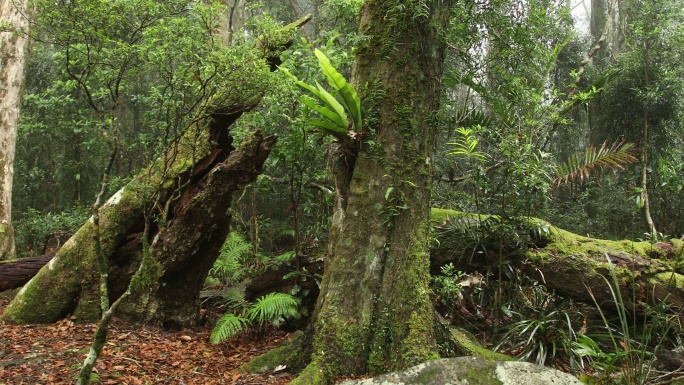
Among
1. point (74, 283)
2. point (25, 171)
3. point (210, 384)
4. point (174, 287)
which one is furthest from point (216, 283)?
point (25, 171)

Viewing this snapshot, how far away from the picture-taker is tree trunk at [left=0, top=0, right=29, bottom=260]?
25.8 feet

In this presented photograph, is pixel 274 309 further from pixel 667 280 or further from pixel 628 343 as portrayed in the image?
pixel 667 280

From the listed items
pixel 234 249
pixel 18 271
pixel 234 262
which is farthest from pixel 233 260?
pixel 18 271

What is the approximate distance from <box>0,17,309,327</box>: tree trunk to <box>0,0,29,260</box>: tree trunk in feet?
11.0

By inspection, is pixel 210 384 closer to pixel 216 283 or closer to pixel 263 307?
pixel 263 307

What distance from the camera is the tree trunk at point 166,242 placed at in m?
5.06

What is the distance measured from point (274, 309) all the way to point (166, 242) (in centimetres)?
137

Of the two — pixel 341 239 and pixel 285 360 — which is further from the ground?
pixel 341 239

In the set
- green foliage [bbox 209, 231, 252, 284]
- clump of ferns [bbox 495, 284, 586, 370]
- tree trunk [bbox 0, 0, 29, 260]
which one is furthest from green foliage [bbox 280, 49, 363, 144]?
tree trunk [bbox 0, 0, 29, 260]

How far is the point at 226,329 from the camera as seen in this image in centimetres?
489

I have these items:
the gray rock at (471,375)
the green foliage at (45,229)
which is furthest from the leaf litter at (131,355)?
the green foliage at (45,229)

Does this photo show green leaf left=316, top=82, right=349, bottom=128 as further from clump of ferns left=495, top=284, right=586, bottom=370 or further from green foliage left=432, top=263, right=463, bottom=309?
clump of ferns left=495, top=284, right=586, bottom=370

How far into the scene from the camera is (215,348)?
496 cm

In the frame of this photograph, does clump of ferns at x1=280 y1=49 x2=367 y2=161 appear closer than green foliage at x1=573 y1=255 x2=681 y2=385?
No
